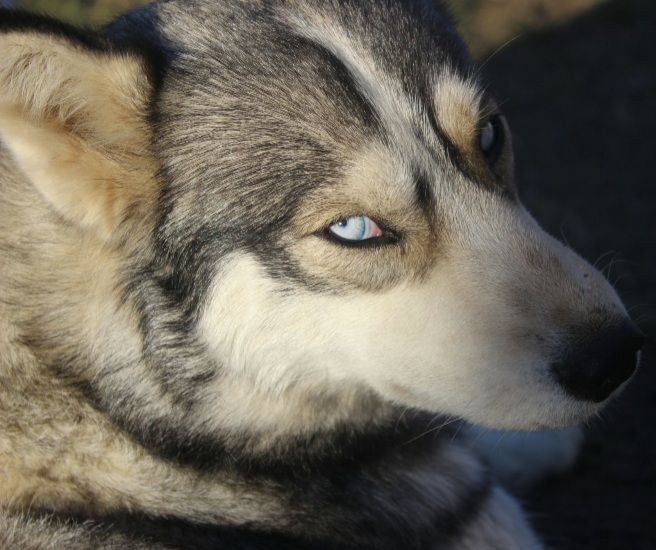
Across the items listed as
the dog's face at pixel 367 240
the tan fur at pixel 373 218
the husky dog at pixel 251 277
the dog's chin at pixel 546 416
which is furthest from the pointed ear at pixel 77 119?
the dog's chin at pixel 546 416

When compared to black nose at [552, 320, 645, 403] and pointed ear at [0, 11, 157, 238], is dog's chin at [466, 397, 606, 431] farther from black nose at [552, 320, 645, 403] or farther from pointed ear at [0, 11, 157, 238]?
pointed ear at [0, 11, 157, 238]

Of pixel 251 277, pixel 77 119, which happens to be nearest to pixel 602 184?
pixel 251 277

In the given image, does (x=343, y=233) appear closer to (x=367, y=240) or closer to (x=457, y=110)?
(x=367, y=240)

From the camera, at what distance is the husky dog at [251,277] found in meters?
2.81

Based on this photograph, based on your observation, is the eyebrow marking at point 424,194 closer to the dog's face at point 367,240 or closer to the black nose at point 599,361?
the dog's face at point 367,240

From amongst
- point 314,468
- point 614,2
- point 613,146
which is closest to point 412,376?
point 314,468

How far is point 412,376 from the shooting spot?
9.52ft

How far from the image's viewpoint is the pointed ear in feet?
8.58

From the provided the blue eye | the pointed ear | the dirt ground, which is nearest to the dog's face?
the blue eye

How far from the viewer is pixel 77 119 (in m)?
2.83

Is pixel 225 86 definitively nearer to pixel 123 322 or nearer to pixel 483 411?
pixel 123 322

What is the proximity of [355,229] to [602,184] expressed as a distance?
3985mm

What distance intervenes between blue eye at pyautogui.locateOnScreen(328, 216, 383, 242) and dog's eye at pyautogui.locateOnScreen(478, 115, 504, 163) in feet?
1.63

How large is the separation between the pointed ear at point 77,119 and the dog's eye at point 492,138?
1.05 metres
